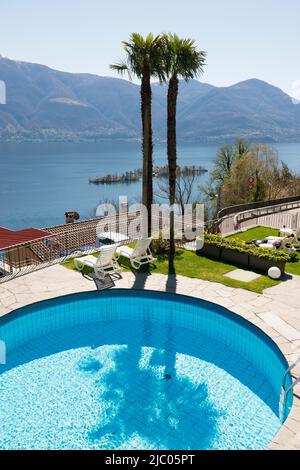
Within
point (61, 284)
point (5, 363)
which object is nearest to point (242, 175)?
point (61, 284)

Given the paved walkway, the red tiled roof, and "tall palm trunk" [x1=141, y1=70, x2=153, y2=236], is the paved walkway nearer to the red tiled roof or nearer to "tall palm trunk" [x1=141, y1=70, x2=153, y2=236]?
"tall palm trunk" [x1=141, y1=70, x2=153, y2=236]

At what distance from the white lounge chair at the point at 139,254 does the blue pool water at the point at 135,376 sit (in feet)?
6.47

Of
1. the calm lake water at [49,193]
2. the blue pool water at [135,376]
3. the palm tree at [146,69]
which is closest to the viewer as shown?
the blue pool water at [135,376]

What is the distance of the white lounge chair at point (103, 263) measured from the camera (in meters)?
12.0

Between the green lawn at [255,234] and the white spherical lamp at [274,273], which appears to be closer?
the white spherical lamp at [274,273]

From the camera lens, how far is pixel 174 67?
42.9 feet

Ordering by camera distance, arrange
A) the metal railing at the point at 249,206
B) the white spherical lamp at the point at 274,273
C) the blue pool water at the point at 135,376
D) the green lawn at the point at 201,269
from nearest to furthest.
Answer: the blue pool water at the point at 135,376, the green lawn at the point at 201,269, the white spherical lamp at the point at 274,273, the metal railing at the point at 249,206

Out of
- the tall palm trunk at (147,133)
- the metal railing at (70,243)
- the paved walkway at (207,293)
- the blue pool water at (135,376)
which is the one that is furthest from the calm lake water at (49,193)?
the blue pool water at (135,376)

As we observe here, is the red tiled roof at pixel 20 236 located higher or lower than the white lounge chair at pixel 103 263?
lower

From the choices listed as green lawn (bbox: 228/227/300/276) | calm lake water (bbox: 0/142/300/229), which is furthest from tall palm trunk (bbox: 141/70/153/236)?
calm lake water (bbox: 0/142/300/229)

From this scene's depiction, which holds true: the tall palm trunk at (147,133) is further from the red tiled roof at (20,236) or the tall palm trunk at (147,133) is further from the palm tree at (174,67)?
the red tiled roof at (20,236)

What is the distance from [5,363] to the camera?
8297mm

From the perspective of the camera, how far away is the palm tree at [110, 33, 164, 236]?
12828 millimetres
